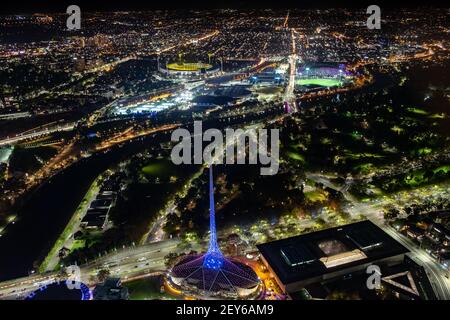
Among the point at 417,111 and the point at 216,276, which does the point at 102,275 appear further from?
the point at 417,111

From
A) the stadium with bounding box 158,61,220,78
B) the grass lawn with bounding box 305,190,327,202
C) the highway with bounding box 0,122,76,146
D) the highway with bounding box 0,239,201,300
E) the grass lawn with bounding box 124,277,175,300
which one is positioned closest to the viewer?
the grass lawn with bounding box 124,277,175,300

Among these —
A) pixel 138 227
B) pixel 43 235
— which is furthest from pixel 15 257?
pixel 138 227

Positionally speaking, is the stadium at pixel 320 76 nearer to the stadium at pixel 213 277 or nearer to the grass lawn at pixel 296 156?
the grass lawn at pixel 296 156

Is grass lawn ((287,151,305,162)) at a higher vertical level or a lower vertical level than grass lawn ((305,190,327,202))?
higher

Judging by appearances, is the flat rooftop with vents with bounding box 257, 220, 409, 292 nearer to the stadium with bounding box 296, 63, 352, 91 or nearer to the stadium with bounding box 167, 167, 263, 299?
the stadium with bounding box 167, 167, 263, 299

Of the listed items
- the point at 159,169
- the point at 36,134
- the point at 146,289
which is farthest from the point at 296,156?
the point at 36,134

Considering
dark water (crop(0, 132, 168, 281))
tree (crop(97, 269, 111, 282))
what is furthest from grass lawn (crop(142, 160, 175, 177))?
tree (crop(97, 269, 111, 282))

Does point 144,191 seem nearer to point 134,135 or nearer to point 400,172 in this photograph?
point 134,135

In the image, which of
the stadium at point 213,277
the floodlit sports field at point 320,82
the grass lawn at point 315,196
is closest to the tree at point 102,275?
the stadium at point 213,277
